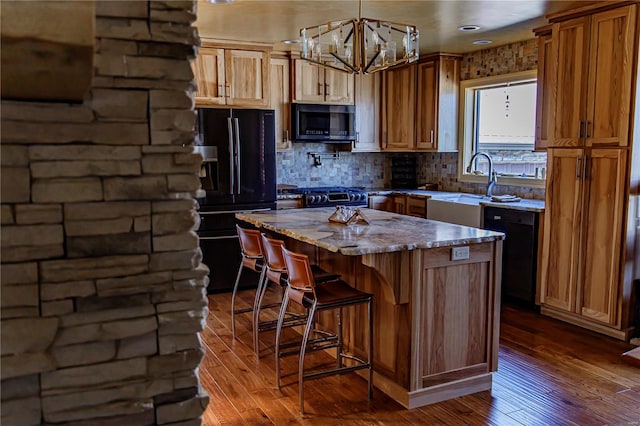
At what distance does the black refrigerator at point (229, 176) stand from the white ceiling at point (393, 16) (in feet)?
2.57

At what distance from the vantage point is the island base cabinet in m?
2.91

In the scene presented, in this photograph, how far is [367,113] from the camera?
20.9 ft

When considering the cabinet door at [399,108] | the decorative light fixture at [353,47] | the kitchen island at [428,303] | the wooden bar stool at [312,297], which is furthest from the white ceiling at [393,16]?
the wooden bar stool at [312,297]

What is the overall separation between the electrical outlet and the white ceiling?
1.91m

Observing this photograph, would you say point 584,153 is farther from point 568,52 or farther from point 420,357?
point 420,357

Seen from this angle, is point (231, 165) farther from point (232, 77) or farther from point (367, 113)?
point (367, 113)

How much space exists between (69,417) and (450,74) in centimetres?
565

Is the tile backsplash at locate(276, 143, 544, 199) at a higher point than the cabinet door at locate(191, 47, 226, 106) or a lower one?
lower

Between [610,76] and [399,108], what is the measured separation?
2.71 m

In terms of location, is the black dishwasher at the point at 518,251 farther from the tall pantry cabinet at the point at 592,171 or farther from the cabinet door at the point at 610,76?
the cabinet door at the point at 610,76

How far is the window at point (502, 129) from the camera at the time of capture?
5.41 meters

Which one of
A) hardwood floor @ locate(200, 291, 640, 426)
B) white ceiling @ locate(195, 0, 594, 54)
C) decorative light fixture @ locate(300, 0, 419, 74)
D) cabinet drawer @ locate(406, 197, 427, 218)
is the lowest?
hardwood floor @ locate(200, 291, 640, 426)

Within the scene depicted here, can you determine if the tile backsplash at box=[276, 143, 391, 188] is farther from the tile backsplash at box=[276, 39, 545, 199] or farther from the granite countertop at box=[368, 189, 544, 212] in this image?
the granite countertop at box=[368, 189, 544, 212]

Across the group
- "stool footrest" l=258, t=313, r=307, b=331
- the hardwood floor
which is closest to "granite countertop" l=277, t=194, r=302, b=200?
"stool footrest" l=258, t=313, r=307, b=331
